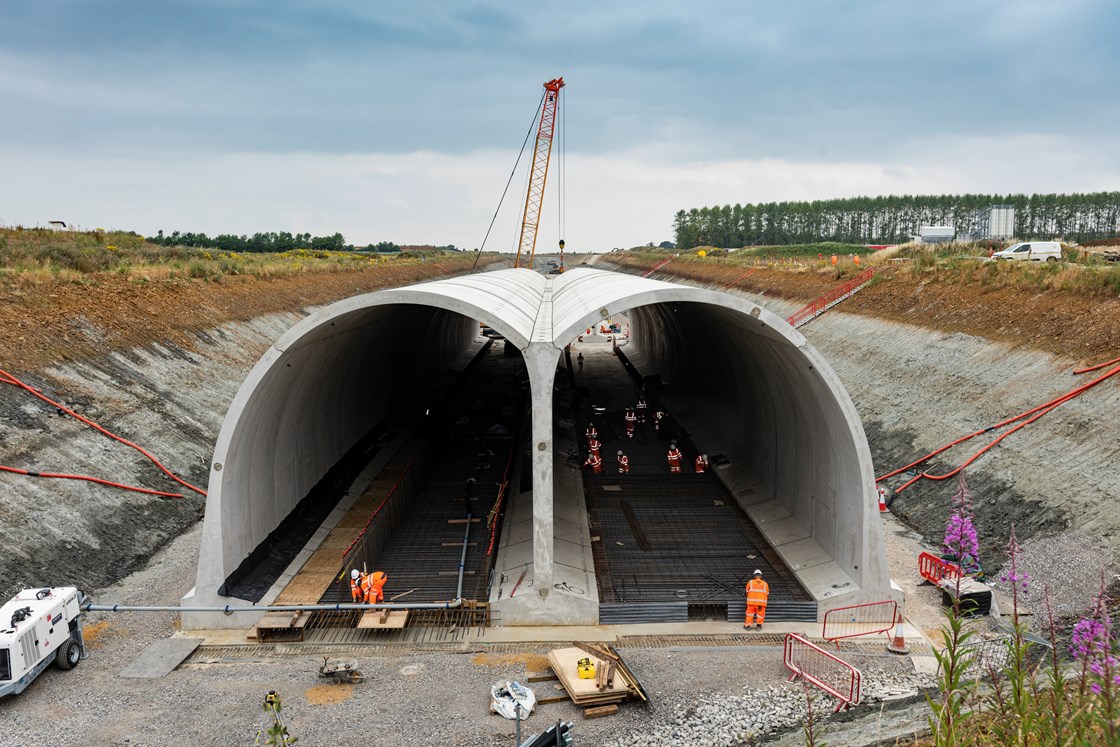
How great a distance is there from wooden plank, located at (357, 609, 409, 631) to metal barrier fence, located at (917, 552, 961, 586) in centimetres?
947

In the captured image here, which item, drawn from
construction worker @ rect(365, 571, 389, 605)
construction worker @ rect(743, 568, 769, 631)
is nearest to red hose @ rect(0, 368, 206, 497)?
construction worker @ rect(365, 571, 389, 605)

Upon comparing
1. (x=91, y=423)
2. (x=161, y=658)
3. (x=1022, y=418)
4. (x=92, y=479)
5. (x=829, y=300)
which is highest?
(x=829, y=300)

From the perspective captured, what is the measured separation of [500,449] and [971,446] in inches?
515

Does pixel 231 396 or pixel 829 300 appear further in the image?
pixel 829 300

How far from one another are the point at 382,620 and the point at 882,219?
149276 millimetres

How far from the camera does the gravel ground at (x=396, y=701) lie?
9.79 meters

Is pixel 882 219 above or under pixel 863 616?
above

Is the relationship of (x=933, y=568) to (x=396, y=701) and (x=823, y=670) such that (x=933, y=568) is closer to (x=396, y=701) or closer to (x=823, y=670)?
(x=823, y=670)

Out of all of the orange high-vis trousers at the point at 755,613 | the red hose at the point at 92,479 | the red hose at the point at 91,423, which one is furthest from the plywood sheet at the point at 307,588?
the orange high-vis trousers at the point at 755,613

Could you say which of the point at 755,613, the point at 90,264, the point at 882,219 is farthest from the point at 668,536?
the point at 882,219

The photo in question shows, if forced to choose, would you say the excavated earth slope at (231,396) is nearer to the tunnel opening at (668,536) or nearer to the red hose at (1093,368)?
the red hose at (1093,368)

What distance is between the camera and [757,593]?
1282cm

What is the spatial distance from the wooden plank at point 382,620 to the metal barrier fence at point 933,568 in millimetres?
9465

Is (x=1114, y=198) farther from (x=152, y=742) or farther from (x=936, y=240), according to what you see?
(x=152, y=742)
